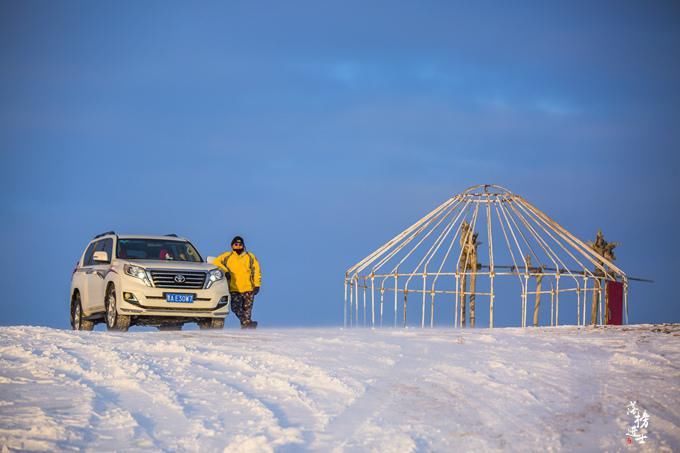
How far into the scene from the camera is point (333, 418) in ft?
28.0

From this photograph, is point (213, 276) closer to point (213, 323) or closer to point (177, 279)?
point (177, 279)

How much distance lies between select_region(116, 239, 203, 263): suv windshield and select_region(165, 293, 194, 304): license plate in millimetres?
1240

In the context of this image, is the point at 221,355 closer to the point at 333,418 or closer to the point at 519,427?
the point at 333,418

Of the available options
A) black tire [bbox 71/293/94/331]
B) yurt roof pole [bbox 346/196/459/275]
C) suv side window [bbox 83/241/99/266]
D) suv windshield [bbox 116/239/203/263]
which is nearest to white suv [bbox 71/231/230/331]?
suv windshield [bbox 116/239/203/263]

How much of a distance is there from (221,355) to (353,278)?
15.8m

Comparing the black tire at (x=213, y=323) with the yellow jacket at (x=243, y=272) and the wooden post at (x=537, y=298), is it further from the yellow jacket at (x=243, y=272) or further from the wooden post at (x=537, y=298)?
the wooden post at (x=537, y=298)

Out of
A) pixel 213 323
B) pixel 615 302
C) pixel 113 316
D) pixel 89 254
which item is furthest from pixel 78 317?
pixel 615 302

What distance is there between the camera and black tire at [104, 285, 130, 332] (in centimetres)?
1516

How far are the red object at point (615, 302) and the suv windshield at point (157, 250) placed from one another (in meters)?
13.6

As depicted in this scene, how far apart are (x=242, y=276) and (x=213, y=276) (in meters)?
1.68

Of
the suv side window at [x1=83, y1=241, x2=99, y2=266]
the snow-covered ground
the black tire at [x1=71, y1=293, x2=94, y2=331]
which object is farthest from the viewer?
the suv side window at [x1=83, y1=241, x2=99, y2=266]

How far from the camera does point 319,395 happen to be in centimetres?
938

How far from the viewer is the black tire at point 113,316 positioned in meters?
15.2

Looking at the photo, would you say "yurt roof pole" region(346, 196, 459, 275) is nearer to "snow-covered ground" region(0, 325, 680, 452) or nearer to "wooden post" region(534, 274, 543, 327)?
"wooden post" region(534, 274, 543, 327)
